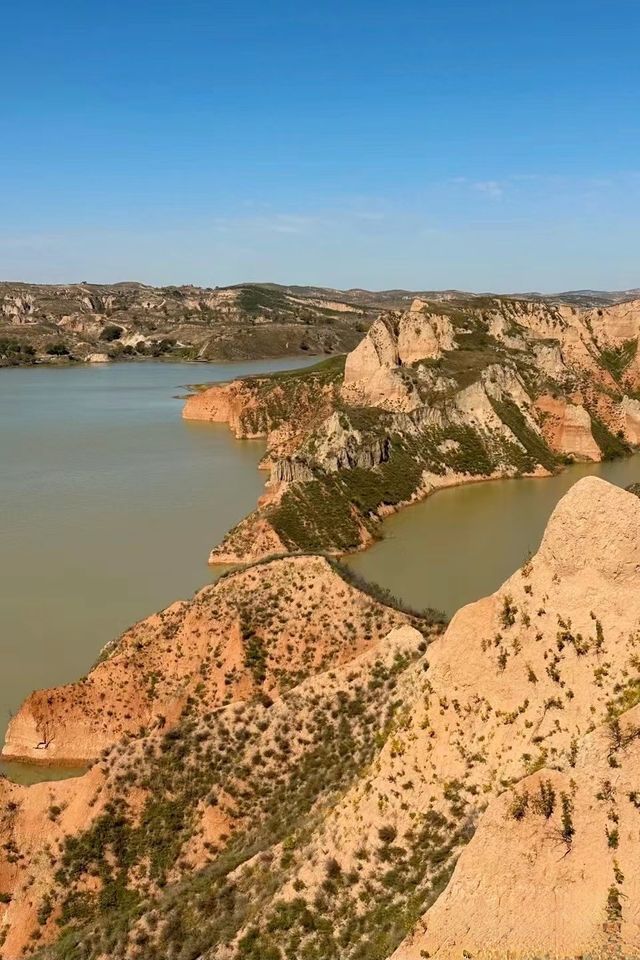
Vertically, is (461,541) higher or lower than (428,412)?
lower

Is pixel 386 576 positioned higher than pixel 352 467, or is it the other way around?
pixel 352 467

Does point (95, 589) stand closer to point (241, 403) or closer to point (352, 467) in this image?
point (352, 467)

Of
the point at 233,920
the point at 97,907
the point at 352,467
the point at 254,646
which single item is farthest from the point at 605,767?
the point at 352,467

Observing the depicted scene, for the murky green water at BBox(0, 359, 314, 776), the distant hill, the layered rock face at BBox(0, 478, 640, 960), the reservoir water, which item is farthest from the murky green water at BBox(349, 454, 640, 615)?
the distant hill

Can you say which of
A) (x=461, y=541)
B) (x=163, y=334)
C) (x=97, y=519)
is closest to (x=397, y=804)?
(x=461, y=541)

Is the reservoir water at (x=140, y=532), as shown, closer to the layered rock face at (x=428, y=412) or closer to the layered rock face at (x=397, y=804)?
the layered rock face at (x=428, y=412)

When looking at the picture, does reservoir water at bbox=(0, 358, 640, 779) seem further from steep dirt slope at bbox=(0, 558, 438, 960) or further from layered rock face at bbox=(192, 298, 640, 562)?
steep dirt slope at bbox=(0, 558, 438, 960)

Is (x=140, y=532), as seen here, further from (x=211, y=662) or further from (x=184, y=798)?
(x=184, y=798)
